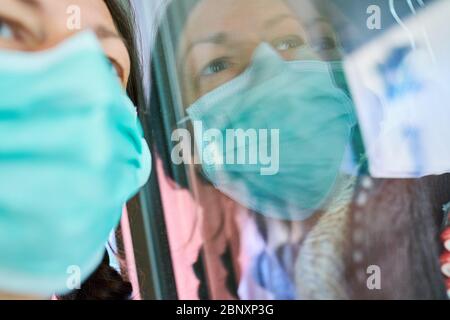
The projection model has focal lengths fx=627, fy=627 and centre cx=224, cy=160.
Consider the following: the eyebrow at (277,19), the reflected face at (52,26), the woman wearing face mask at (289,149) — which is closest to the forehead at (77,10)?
the reflected face at (52,26)

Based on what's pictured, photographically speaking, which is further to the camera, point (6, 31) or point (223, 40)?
point (223, 40)

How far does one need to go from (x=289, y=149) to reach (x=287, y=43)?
0.84ft

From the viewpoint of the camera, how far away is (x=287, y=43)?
1.50 meters

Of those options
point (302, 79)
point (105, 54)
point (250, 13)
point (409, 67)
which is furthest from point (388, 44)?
point (105, 54)

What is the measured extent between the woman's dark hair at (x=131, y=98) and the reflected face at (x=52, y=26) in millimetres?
15

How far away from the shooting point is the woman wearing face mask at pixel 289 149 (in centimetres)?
149

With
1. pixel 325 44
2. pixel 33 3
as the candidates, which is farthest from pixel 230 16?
pixel 33 3

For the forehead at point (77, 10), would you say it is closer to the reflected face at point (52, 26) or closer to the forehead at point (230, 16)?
the reflected face at point (52, 26)

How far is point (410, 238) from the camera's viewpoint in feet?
4.95

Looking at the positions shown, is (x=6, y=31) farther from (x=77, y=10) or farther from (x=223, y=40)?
(x=223, y=40)

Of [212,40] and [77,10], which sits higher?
[77,10]

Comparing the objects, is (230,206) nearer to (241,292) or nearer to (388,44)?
(241,292)

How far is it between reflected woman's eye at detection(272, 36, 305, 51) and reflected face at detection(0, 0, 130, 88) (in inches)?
14.1

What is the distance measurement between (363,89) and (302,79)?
153 millimetres
